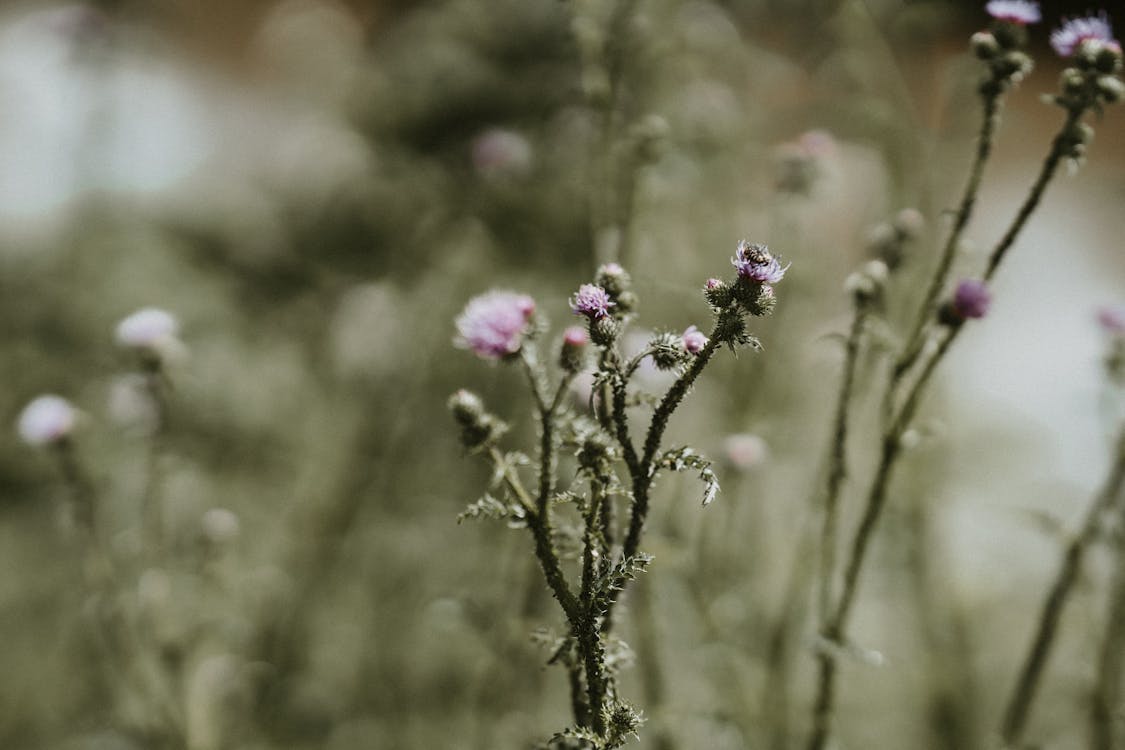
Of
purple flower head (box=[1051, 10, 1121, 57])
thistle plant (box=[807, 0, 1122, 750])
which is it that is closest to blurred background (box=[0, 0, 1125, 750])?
thistle plant (box=[807, 0, 1122, 750])

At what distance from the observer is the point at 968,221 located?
77 cm

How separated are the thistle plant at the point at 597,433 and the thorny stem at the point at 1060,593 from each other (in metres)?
0.53

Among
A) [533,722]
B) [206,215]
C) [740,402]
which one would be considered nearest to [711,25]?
[740,402]

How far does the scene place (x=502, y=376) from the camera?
164cm

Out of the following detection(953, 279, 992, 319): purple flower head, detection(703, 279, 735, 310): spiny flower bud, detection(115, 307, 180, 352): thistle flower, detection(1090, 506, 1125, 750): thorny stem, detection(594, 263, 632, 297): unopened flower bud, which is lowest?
detection(1090, 506, 1125, 750): thorny stem

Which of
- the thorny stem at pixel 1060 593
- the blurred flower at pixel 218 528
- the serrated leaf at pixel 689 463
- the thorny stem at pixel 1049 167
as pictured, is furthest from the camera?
the blurred flower at pixel 218 528

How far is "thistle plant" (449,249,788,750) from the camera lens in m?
0.57

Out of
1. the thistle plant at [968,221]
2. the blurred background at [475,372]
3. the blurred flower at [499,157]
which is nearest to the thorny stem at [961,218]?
the thistle plant at [968,221]

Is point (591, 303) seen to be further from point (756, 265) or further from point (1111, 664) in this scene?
point (1111, 664)

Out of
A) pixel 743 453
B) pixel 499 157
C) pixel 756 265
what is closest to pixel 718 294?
pixel 756 265

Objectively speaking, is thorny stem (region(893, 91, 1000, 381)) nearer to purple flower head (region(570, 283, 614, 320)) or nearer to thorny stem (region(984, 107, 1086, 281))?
thorny stem (region(984, 107, 1086, 281))

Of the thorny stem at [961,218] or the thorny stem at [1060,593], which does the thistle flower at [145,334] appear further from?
the thorny stem at [1060,593]

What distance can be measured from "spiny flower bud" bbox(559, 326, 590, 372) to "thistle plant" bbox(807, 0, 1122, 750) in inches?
12.0

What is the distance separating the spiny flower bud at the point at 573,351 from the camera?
2.04ft
